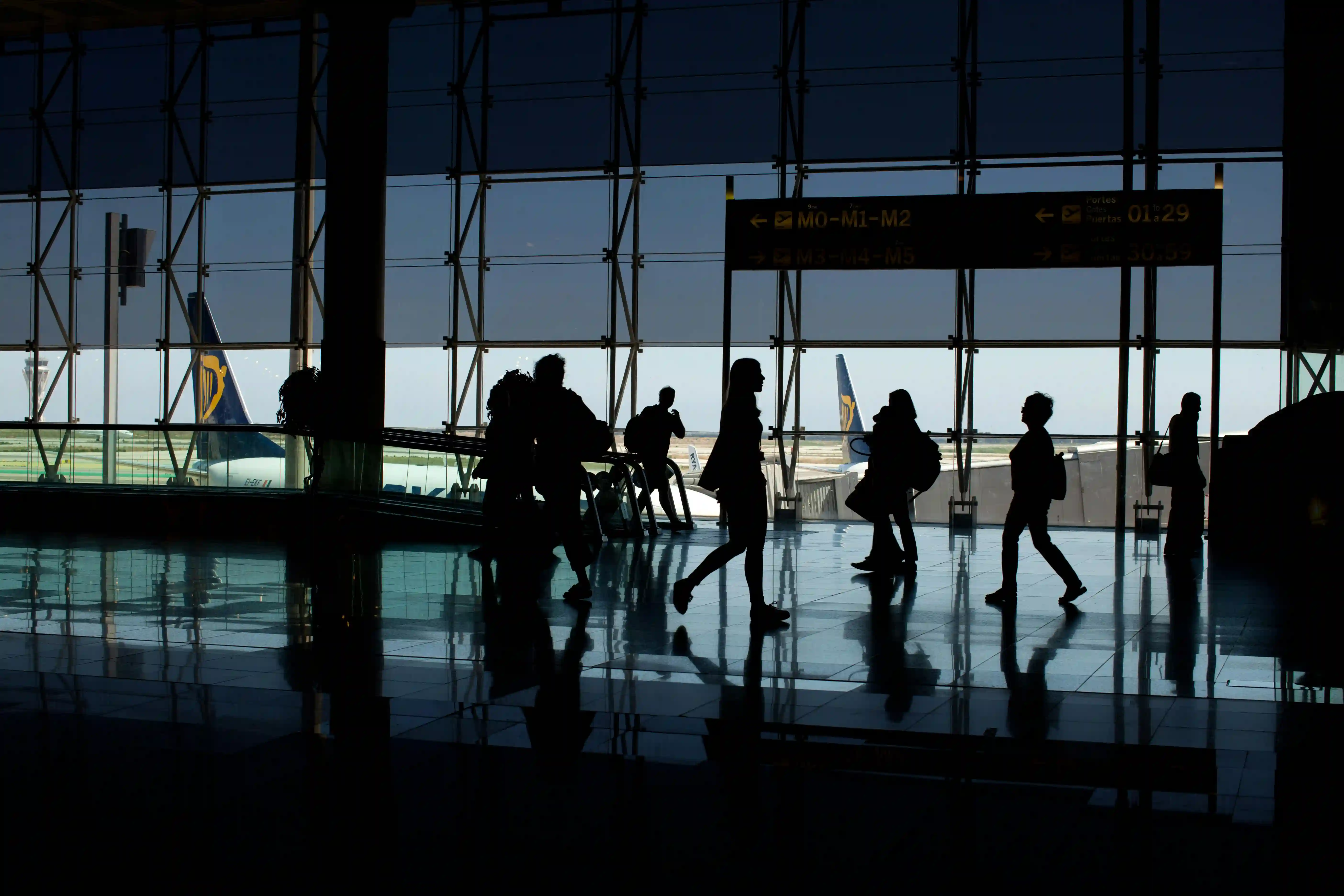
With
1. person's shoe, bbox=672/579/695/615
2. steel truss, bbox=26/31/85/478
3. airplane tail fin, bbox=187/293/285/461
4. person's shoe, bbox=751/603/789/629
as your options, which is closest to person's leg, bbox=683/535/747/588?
person's shoe, bbox=672/579/695/615

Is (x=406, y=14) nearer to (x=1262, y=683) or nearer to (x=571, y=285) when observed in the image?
(x=571, y=285)

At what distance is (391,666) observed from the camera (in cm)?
496

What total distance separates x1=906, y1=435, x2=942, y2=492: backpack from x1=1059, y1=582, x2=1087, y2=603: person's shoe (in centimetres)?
159

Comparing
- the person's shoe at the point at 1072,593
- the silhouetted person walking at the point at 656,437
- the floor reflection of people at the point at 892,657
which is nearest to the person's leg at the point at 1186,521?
the person's shoe at the point at 1072,593

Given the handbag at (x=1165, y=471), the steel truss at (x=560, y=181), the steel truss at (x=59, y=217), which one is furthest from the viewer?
the steel truss at (x=59, y=217)

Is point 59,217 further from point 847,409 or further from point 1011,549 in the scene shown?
point 1011,549

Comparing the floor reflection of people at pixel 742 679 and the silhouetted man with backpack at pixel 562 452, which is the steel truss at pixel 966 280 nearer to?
the silhouetted man with backpack at pixel 562 452

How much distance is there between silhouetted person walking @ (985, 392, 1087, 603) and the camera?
7117 mm

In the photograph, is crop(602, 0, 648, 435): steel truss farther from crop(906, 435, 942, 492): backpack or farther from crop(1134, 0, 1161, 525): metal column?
crop(906, 435, 942, 492): backpack

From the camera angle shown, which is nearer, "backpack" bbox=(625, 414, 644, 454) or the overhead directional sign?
the overhead directional sign

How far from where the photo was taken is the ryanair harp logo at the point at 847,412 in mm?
15688

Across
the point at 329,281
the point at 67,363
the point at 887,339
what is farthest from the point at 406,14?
Result: the point at 67,363

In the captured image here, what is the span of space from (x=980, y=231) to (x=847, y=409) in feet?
16.7

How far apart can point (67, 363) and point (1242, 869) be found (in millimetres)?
17438
